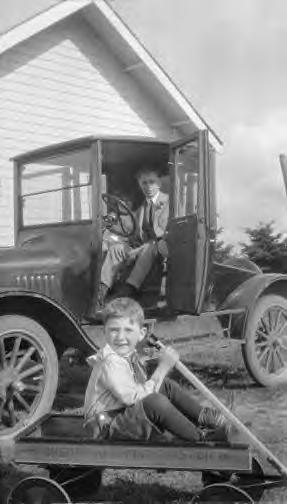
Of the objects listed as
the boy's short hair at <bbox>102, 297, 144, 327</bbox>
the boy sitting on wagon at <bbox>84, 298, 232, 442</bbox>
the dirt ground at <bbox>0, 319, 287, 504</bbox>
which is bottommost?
the dirt ground at <bbox>0, 319, 287, 504</bbox>

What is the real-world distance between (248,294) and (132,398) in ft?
10.5

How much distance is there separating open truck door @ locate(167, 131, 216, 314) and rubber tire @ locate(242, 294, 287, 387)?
0.74 metres

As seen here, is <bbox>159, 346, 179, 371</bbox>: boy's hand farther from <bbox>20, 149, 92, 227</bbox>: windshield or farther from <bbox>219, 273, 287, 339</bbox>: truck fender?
<bbox>219, 273, 287, 339</bbox>: truck fender

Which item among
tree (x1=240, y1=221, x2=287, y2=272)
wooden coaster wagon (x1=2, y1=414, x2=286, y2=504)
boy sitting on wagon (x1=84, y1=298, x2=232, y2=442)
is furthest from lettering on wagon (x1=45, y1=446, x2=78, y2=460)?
tree (x1=240, y1=221, x2=287, y2=272)

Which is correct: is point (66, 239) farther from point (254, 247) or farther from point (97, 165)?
point (254, 247)

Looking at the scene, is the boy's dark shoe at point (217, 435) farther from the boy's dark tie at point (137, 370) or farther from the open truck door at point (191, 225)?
the open truck door at point (191, 225)

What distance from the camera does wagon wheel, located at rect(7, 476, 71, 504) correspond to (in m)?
2.98

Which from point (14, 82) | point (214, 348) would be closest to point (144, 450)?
point (214, 348)

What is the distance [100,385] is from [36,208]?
123 inches

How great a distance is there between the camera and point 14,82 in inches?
444

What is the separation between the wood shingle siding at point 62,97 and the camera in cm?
1110

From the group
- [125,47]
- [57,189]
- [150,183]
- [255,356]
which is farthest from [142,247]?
[125,47]

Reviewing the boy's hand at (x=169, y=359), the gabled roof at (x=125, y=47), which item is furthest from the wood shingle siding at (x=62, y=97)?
the boy's hand at (x=169, y=359)

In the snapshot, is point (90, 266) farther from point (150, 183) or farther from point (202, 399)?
point (202, 399)
